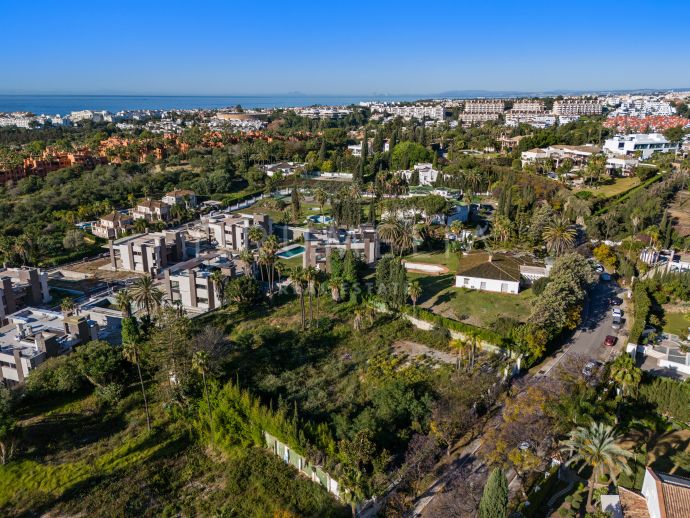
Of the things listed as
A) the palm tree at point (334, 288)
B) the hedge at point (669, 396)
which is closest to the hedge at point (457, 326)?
the palm tree at point (334, 288)

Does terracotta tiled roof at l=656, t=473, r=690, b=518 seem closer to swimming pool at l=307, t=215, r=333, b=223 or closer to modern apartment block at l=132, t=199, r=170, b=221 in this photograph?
swimming pool at l=307, t=215, r=333, b=223

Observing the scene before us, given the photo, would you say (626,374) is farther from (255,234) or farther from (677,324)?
(255,234)

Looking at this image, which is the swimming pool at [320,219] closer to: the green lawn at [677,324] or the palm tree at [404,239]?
the palm tree at [404,239]

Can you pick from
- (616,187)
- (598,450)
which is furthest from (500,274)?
(616,187)

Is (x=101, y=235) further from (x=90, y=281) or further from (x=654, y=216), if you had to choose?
(x=654, y=216)

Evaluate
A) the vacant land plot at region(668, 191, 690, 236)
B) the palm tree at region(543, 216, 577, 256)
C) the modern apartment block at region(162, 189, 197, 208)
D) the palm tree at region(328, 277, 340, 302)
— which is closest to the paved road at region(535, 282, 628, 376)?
the palm tree at region(543, 216, 577, 256)

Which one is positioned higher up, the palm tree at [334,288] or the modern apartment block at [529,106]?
the modern apartment block at [529,106]

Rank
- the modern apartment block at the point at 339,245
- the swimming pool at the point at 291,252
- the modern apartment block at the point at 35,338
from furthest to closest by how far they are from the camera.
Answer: the swimming pool at the point at 291,252, the modern apartment block at the point at 339,245, the modern apartment block at the point at 35,338
